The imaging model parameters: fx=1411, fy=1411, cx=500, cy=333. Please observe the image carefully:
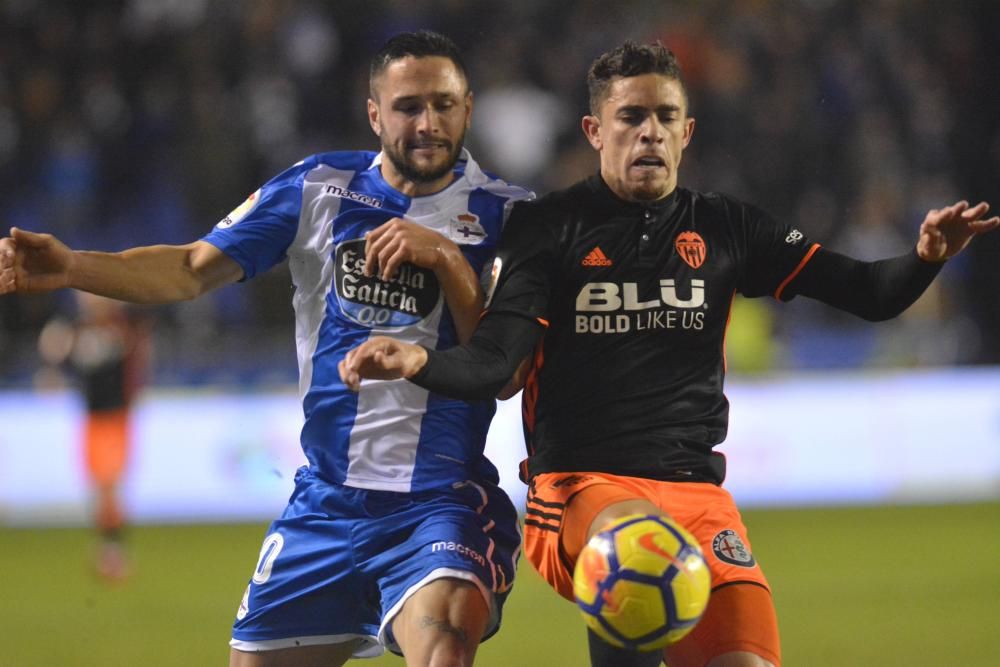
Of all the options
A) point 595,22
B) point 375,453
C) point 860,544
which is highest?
point 595,22

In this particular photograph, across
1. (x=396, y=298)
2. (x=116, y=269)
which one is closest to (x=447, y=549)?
(x=396, y=298)

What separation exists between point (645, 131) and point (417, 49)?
79cm

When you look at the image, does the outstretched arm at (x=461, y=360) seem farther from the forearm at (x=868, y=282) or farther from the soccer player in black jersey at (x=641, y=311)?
the forearm at (x=868, y=282)

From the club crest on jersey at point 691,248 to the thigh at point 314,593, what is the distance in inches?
50.7

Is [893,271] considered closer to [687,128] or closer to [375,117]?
[687,128]

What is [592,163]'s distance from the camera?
550 inches

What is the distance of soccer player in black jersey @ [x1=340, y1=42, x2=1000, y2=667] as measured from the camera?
424 cm

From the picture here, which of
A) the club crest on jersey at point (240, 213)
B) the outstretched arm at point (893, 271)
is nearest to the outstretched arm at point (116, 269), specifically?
the club crest on jersey at point (240, 213)

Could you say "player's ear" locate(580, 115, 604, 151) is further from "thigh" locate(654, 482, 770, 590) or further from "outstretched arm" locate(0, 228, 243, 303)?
"outstretched arm" locate(0, 228, 243, 303)

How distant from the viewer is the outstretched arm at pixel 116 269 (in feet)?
13.4

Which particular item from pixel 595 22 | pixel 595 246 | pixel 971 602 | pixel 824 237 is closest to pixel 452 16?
pixel 595 22

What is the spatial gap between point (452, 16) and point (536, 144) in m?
1.82

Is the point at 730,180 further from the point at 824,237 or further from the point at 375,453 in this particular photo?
the point at 375,453

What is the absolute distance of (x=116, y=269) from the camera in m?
4.32
